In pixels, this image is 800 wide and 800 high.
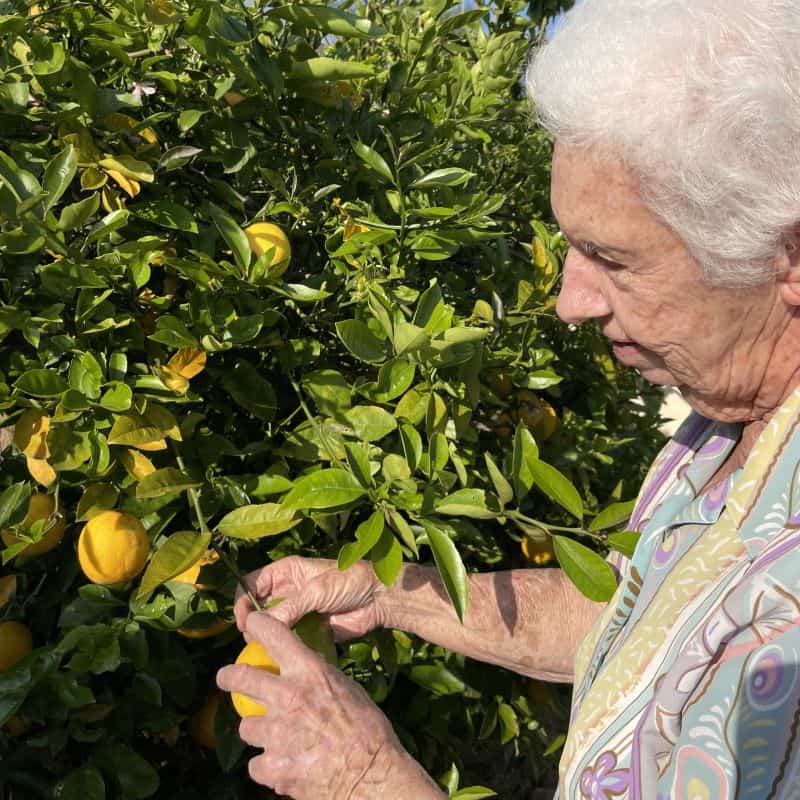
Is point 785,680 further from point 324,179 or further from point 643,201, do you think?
point 324,179

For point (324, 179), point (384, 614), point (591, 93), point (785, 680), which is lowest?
point (384, 614)

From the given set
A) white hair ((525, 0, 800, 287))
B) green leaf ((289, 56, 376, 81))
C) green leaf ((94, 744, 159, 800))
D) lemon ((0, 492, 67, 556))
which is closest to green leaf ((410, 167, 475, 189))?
green leaf ((289, 56, 376, 81))

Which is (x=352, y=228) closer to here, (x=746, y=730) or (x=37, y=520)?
(x=37, y=520)

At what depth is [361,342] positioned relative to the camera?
120cm

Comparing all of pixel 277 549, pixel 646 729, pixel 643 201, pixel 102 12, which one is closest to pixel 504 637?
pixel 277 549

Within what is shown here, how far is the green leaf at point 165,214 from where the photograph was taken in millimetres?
1278

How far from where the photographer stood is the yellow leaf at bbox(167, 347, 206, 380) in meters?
1.23

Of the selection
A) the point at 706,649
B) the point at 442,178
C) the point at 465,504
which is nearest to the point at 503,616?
the point at 465,504

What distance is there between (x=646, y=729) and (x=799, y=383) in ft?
1.43

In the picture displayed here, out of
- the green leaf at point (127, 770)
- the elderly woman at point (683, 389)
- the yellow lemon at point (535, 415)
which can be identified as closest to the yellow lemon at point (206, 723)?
the green leaf at point (127, 770)

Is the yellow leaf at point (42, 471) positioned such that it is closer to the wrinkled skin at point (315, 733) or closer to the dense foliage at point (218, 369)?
the dense foliage at point (218, 369)

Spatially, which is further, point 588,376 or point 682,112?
point 588,376

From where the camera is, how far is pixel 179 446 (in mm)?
1291

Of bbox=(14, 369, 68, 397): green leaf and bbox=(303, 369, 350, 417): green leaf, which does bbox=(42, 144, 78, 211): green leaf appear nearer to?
bbox=(14, 369, 68, 397): green leaf
